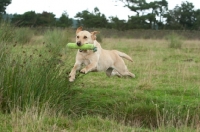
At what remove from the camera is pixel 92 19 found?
4891 cm

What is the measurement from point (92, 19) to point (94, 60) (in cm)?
4028

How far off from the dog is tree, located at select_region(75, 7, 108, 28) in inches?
1513

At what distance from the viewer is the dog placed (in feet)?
28.6

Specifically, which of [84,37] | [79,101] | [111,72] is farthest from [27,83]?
[111,72]

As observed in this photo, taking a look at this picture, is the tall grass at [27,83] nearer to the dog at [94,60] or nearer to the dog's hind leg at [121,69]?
the dog at [94,60]

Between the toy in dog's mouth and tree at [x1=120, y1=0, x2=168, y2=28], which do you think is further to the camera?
tree at [x1=120, y1=0, x2=168, y2=28]

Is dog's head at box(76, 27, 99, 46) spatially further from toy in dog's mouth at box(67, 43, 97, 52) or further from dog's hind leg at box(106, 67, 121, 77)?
dog's hind leg at box(106, 67, 121, 77)

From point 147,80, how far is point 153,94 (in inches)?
43.9

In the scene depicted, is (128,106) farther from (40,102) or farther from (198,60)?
(198,60)

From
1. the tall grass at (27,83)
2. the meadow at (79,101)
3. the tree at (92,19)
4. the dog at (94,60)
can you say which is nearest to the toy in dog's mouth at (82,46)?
the dog at (94,60)

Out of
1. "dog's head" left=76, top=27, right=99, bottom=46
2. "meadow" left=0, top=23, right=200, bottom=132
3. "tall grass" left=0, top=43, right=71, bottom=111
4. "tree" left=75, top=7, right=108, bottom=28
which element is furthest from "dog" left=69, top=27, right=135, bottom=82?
→ "tree" left=75, top=7, right=108, bottom=28

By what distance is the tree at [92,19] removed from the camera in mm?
48906

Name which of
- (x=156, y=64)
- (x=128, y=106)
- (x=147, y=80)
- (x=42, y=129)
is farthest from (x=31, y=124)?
(x=156, y=64)

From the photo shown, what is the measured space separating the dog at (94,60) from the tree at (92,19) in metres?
38.4
